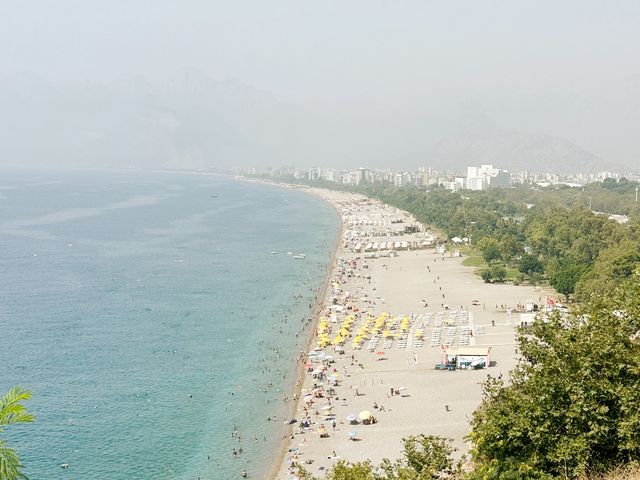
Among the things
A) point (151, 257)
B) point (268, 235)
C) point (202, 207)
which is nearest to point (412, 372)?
point (151, 257)

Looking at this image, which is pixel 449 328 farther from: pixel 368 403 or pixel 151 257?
pixel 151 257

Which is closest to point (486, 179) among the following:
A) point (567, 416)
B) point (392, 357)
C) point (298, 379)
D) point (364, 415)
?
point (392, 357)

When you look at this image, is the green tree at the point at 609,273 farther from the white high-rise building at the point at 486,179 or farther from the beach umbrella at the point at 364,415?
the white high-rise building at the point at 486,179

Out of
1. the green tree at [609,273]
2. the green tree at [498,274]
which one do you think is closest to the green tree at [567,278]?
the green tree at [609,273]

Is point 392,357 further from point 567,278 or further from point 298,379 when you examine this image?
point 567,278

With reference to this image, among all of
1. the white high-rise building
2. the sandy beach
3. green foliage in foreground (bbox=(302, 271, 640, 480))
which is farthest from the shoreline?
the white high-rise building
